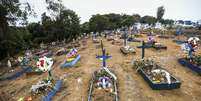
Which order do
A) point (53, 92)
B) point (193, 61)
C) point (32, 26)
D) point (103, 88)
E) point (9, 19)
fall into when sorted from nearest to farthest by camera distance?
1. point (103, 88)
2. point (53, 92)
3. point (193, 61)
4. point (9, 19)
5. point (32, 26)

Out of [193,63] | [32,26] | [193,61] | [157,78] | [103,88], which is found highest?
[32,26]

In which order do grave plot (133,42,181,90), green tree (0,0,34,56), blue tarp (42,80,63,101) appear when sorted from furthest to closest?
green tree (0,0,34,56) < grave plot (133,42,181,90) < blue tarp (42,80,63,101)

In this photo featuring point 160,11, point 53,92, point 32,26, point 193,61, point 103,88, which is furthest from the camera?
point 160,11

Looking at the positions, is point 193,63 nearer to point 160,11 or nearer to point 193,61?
point 193,61

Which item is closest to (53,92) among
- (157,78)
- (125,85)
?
(125,85)

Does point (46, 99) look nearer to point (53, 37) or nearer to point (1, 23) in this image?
point (1, 23)

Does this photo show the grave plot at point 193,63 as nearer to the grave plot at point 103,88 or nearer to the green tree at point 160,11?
the grave plot at point 103,88

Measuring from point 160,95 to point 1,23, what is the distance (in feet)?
82.9

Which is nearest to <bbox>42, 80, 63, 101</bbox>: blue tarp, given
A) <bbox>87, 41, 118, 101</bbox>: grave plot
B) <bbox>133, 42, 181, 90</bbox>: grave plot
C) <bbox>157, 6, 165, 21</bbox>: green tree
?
<bbox>87, 41, 118, 101</bbox>: grave plot

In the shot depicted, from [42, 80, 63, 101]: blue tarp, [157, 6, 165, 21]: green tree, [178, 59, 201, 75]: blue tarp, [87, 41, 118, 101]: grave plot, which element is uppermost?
[157, 6, 165, 21]: green tree

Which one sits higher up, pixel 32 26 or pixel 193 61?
pixel 32 26

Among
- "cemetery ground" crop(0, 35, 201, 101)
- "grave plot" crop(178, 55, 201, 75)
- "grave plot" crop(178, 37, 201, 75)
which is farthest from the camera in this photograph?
"grave plot" crop(178, 37, 201, 75)

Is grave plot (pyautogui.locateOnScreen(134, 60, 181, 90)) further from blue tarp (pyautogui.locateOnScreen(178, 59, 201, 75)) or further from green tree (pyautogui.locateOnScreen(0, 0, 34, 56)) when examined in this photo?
green tree (pyautogui.locateOnScreen(0, 0, 34, 56))

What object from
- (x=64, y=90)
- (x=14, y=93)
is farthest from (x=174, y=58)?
(x=14, y=93)
